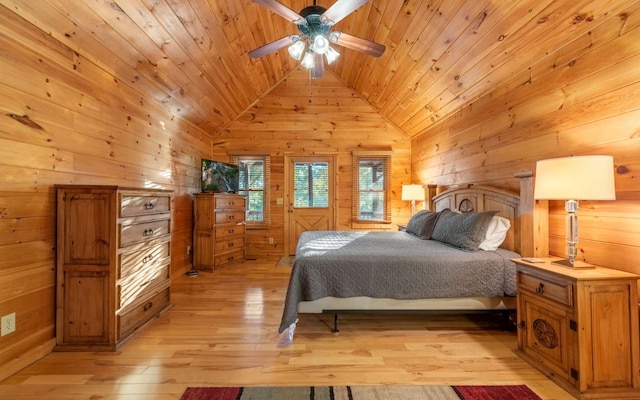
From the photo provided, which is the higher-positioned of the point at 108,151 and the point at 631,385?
the point at 108,151

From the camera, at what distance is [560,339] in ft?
5.40

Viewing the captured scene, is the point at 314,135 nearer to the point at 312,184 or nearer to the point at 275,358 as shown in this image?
the point at 312,184

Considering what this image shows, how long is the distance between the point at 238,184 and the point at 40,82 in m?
3.20

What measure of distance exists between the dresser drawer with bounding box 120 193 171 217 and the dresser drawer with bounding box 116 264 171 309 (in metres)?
0.53

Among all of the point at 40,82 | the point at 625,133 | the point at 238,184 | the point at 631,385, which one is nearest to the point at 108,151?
the point at 40,82

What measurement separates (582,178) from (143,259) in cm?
329

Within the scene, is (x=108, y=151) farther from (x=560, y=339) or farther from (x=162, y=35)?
(x=560, y=339)

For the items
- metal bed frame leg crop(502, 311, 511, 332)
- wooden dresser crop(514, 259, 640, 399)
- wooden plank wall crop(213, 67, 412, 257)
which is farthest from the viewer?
wooden plank wall crop(213, 67, 412, 257)

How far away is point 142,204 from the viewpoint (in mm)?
2316

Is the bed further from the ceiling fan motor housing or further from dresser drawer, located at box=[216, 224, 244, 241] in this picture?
dresser drawer, located at box=[216, 224, 244, 241]

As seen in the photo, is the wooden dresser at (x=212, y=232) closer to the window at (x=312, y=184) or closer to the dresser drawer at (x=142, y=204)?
the window at (x=312, y=184)

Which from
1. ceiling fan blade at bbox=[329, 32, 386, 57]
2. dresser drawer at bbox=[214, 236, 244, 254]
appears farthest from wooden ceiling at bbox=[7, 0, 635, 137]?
dresser drawer at bbox=[214, 236, 244, 254]

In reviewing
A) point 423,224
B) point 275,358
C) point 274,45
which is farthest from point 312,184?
point 275,358

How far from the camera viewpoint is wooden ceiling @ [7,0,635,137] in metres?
2.00
